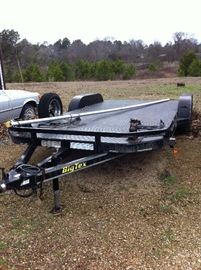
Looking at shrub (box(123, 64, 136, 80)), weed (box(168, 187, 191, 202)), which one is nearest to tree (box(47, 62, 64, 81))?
shrub (box(123, 64, 136, 80))

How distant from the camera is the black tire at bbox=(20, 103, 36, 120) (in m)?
9.28

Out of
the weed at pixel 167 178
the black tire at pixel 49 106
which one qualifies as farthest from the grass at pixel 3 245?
the black tire at pixel 49 106

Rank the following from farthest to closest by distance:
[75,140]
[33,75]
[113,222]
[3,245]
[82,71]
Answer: [82,71]
[33,75]
[75,140]
[113,222]
[3,245]

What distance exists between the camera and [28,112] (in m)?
9.52

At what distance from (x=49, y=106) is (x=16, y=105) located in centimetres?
220

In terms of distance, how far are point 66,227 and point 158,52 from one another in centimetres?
5488

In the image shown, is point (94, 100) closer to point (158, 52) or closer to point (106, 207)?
point (106, 207)

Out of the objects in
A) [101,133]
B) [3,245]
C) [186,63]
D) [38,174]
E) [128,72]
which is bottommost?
[3,245]

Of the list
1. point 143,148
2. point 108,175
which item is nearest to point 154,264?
point 143,148

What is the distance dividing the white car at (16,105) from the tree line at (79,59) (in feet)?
45.9

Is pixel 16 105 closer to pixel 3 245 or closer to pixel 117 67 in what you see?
pixel 3 245

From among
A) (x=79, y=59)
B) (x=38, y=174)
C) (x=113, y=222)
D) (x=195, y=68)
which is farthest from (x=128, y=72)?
(x=38, y=174)

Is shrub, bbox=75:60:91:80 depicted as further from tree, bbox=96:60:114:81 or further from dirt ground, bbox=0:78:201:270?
dirt ground, bbox=0:78:201:270

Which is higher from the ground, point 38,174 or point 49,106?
point 49,106
